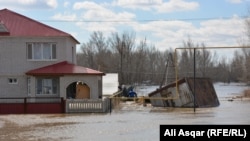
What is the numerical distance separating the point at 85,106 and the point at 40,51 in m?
6.94

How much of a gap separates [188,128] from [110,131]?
40.7 ft

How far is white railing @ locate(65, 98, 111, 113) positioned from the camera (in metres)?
36.4

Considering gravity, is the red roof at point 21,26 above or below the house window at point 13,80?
above

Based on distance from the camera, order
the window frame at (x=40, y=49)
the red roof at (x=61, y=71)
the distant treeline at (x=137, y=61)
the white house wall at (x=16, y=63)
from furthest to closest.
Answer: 1. the distant treeline at (x=137, y=61)
2. the window frame at (x=40, y=49)
3. the white house wall at (x=16, y=63)
4. the red roof at (x=61, y=71)

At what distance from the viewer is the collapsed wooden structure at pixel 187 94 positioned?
4144cm

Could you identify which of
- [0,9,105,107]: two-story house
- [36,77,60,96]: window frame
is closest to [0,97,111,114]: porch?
[36,77,60,96]: window frame

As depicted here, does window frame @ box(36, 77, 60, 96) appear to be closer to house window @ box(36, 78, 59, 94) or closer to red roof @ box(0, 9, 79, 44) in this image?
house window @ box(36, 78, 59, 94)

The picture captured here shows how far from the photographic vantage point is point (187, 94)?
41625mm

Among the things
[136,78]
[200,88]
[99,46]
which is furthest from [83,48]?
[200,88]

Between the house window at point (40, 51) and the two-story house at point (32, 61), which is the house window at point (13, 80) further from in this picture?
the house window at point (40, 51)

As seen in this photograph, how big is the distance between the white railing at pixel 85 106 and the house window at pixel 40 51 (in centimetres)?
561

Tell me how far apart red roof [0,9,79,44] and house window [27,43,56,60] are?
880mm

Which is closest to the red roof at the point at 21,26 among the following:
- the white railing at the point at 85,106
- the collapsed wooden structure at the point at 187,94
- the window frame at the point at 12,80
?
the window frame at the point at 12,80

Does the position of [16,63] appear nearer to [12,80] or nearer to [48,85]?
[12,80]
